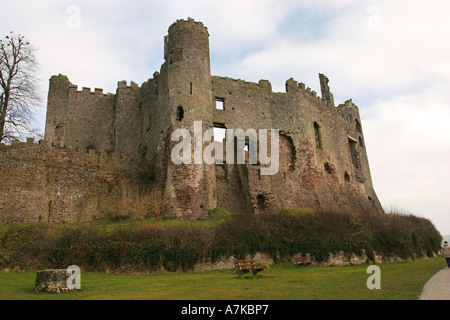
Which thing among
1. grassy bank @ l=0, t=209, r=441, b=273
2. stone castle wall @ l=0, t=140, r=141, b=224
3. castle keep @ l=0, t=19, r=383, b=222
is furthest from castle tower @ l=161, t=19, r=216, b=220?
stone castle wall @ l=0, t=140, r=141, b=224

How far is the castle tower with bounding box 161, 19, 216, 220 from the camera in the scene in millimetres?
20156

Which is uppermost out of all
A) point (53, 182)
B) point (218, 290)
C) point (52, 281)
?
point (53, 182)

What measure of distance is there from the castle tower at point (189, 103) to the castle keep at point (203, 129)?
6 cm

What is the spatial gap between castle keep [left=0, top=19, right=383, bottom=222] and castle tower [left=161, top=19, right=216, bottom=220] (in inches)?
2.2

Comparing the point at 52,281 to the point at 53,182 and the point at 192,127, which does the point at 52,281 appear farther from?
the point at 192,127

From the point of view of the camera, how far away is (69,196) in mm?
19703

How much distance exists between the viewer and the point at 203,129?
A: 21875 millimetres

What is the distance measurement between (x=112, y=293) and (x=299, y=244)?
34.1 feet

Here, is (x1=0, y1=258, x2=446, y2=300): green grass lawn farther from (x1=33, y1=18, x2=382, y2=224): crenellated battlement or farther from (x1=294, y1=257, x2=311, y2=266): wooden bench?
(x1=33, y1=18, x2=382, y2=224): crenellated battlement

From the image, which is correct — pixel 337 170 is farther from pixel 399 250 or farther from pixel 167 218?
pixel 167 218

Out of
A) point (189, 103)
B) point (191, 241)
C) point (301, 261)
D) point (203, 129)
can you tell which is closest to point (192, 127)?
point (203, 129)

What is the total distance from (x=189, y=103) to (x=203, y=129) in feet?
5.79

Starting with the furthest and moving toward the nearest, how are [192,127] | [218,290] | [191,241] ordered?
[192,127], [191,241], [218,290]
